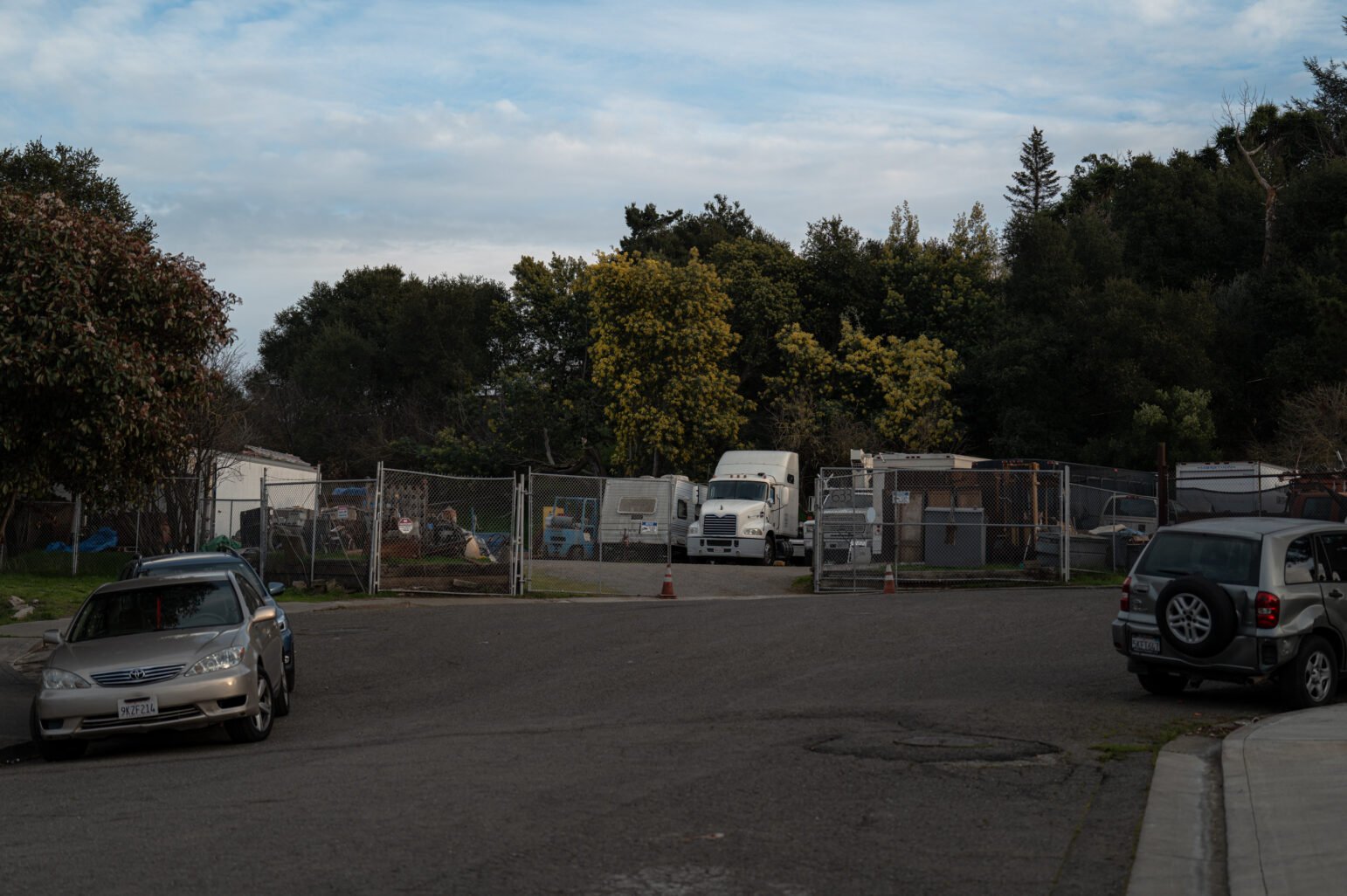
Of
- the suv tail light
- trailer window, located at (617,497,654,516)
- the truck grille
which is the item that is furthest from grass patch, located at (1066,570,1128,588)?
trailer window, located at (617,497,654,516)

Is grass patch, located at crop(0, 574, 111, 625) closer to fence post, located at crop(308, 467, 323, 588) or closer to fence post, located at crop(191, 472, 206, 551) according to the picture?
fence post, located at crop(191, 472, 206, 551)

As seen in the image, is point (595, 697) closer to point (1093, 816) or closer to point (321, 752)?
point (321, 752)

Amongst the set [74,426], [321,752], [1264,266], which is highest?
[1264,266]

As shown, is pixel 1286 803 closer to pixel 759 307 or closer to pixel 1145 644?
pixel 1145 644

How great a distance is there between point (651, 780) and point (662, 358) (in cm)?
4157

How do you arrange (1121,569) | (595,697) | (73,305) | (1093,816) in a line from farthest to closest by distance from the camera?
(1121,569) < (73,305) < (595,697) < (1093,816)

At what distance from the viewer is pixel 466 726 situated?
11.8 m

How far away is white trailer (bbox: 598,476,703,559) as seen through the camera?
126 feet

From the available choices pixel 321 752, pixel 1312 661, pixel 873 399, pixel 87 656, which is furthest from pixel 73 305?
pixel 873 399

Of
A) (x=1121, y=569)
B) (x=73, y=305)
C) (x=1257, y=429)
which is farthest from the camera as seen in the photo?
(x=1257, y=429)

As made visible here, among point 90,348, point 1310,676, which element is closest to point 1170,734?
point 1310,676

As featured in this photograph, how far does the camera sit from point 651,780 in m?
8.83

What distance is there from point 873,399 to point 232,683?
42.7 meters

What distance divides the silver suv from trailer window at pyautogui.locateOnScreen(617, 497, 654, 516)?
2774 cm
